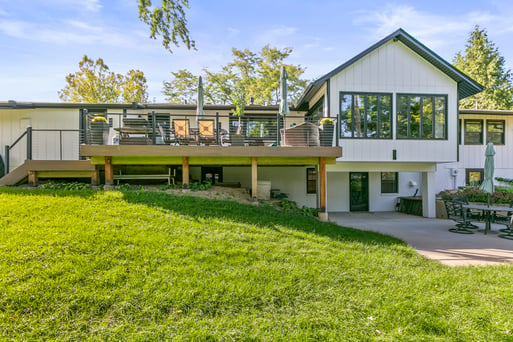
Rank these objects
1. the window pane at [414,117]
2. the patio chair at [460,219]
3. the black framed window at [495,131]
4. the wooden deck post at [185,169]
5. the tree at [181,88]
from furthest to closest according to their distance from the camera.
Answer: the tree at [181,88]
the black framed window at [495,131]
the window pane at [414,117]
the patio chair at [460,219]
the wooden deck post at [185,169]

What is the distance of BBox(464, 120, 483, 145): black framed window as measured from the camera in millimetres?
13945

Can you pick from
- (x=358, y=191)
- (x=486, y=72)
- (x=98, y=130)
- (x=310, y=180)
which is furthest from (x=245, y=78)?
(x=486, y=72)

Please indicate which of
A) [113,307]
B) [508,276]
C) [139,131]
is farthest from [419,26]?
[113,307]

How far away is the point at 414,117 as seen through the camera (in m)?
10.6

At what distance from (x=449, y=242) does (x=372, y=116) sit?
519 cm

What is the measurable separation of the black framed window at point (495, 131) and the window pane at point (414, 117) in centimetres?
645

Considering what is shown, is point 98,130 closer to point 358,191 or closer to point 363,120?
point 363,120

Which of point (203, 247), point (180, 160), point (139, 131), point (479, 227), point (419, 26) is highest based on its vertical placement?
point (419, 26)

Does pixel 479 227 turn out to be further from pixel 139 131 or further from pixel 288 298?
pixel 139 131

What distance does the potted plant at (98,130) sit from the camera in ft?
25.5

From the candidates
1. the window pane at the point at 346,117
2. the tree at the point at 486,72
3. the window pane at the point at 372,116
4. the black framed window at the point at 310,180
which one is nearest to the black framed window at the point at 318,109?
the window pane at the point at 346,117

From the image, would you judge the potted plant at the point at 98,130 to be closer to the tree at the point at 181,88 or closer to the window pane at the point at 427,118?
the window pane at the point at 427,118

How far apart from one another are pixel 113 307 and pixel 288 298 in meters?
2.06

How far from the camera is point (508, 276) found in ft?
14.9
